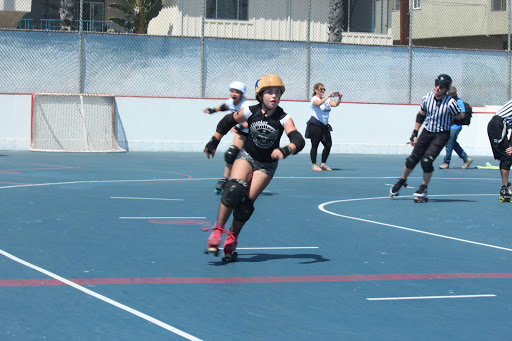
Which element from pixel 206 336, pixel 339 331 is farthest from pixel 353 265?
pixel 206 336

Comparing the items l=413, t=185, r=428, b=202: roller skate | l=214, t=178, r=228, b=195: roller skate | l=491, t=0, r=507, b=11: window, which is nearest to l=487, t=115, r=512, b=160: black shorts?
l=413, t=185, r=428, b=202: roller skate

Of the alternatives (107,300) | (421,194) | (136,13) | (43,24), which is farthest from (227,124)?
(136,13)

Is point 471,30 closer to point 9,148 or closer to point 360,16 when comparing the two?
point 360,16

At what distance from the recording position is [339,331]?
205 inches

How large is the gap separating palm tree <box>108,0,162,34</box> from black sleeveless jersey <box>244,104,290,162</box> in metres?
27.7

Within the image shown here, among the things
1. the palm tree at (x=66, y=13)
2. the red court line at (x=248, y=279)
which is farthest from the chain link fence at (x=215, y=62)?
the red court line at (x=248, y=279)

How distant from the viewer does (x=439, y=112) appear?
1284 cm

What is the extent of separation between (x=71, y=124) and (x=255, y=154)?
635 inches

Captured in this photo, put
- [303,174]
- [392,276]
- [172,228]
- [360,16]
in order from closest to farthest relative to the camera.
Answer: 1. [392,276]
2. [172,228]
3. [303,174]
4. [360,16]

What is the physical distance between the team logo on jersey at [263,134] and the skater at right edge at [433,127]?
5.61m

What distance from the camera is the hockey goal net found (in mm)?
22734

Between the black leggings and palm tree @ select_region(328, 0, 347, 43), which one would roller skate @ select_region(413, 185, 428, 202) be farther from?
palm tree @ select_region(328, 0, 347, 43)

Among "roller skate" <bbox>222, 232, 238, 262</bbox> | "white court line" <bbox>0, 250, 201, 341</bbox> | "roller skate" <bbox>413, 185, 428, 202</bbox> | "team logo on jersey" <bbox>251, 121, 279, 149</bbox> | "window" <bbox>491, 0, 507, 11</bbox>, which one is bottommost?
"white court line" <bbox>0, 250, 201, 341</bbox>

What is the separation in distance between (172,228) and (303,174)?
836 cm
